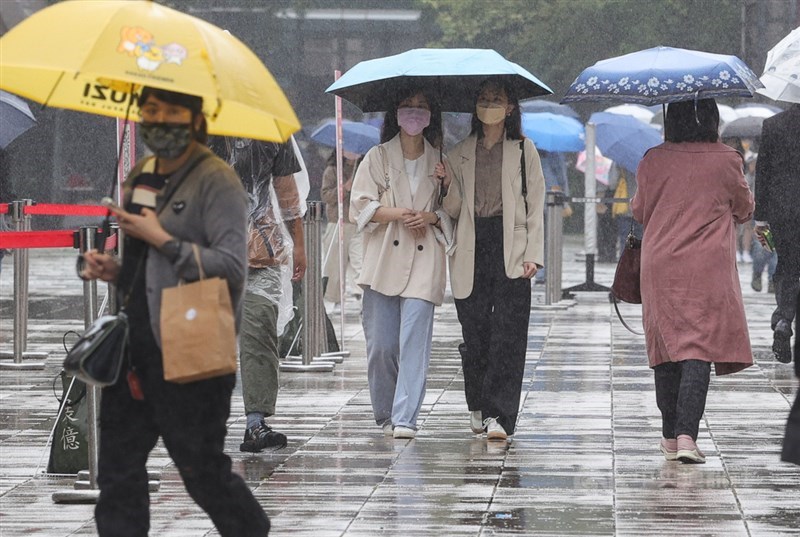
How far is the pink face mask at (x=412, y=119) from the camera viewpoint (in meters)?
8.79

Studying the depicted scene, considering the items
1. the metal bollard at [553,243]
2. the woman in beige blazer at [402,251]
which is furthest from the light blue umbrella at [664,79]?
the metal bollard at [553,243]

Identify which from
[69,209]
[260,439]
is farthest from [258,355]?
[69,209]

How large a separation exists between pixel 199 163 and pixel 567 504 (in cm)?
250

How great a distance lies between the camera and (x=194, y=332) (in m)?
4.90

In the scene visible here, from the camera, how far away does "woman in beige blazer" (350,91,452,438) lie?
28.7 ft

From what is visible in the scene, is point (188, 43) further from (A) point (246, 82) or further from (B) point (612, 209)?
(B) point (612, 209)

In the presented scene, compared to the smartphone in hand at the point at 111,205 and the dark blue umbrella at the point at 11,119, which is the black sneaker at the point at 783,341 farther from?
the smartphone in hand at the point at 111,205

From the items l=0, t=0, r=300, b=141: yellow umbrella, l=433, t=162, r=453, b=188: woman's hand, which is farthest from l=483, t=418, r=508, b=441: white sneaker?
l=0, t=0, r=300, b=141: yellow umbrella

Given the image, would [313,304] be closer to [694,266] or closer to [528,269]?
[528,269]

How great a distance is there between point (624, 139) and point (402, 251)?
40.3 ft

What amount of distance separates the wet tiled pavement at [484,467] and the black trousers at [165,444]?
4.09 ft

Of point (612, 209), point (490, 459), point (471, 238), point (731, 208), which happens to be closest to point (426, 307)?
point (471, 238)

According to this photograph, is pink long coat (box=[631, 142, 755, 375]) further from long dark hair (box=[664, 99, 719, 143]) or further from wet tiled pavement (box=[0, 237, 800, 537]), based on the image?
wet tiled pavement (box=[0, 237, 800, 537])

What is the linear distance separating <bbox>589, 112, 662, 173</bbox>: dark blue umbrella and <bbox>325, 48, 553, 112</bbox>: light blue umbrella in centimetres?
1121
